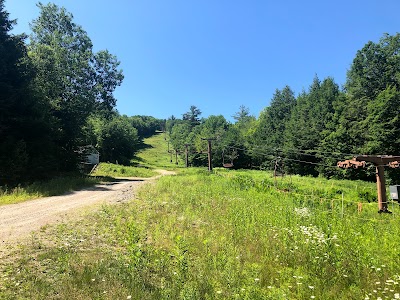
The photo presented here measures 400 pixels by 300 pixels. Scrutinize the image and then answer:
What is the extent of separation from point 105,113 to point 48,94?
27.1 ft

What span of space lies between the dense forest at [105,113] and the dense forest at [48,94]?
76 millimetres

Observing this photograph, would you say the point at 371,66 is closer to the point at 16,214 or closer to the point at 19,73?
the point at 19,73

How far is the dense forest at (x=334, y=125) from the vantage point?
46.4 metres

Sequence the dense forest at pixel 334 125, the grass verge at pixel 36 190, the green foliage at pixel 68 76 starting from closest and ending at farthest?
the grass verge at pixel 36 190
the green foliage at pixel 68 76
the dense forest at pixel 334 125

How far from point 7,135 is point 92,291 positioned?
20.1 metres

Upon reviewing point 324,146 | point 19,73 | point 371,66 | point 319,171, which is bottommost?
point 319,171

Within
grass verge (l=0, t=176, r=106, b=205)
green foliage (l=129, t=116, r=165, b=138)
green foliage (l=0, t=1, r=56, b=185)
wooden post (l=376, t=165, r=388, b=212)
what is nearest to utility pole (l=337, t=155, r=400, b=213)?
wooden post (l=376, t=165, r=388, b=212)

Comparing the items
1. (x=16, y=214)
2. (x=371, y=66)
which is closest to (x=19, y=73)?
(x=16, y=214)

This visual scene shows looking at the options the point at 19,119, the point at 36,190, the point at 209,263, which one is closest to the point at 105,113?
the point at 19,119

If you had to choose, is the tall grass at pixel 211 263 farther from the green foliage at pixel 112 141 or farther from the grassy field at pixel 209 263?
the green foliage at pixel 112 141

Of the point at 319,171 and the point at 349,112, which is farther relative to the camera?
the point at 319,171

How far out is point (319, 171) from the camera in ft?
196

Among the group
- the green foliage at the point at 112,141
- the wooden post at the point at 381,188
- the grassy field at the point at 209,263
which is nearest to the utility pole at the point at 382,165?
the wooden post at the point at 381,188

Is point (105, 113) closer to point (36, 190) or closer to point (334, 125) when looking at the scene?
point (36, 190)
